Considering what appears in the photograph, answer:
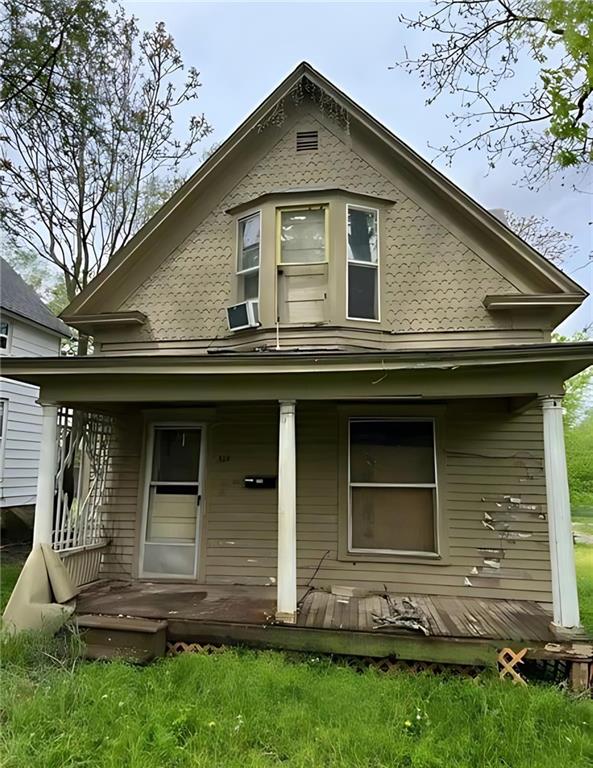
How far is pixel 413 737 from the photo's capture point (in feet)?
10.4

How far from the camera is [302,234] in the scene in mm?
6590

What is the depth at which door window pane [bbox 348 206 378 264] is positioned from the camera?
6527 millimetres

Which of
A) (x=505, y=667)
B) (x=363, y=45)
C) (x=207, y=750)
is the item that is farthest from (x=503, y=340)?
(x=207, y=750)

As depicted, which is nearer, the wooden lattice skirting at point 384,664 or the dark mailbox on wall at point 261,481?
the wooden lattice skirting at point 384,664

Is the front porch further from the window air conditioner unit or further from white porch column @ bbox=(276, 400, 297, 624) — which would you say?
the window air conditioner unit

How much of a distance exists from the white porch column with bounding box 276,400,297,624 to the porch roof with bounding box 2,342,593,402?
318 millimetres

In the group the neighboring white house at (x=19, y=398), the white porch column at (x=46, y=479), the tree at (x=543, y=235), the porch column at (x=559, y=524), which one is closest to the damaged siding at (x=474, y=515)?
the porch column at (x=559, y=524)

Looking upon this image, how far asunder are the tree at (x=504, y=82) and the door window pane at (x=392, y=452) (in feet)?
11.2

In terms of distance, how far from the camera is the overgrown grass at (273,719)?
2.93 m

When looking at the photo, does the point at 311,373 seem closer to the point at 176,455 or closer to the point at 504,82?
the point at 176,455

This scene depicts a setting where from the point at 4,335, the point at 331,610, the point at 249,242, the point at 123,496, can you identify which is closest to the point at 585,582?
the point at 331,610

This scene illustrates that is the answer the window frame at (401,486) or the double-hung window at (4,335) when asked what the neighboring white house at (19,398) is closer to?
the double-hung window at (4,335)

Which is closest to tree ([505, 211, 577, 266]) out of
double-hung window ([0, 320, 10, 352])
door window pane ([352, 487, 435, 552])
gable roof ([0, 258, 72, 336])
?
door window pane ([352, 487, 435, 552])

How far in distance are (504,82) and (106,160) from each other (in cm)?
1047
